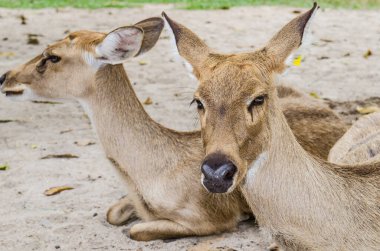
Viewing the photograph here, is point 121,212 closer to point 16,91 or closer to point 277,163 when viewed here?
point 16,91

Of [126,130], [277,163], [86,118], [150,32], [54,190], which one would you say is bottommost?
[86,118]

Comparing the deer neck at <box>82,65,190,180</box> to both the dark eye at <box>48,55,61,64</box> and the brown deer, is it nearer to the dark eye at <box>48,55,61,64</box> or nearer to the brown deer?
the dark eye at <box>48,55,61,64</box>

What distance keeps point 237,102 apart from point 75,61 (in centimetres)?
190

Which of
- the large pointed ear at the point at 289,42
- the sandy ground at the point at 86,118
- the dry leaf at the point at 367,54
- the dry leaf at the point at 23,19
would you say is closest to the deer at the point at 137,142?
the sandy ground at the point at 86,118

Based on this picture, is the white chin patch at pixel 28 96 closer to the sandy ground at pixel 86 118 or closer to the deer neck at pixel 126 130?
the deer neck at pixel 126 130

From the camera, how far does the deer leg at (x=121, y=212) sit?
198 inches

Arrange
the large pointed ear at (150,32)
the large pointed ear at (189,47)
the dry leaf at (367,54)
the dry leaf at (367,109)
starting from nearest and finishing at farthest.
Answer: the large pointed ear at (189,47)
the large pointed ear at (150,32)
the dry leaf at (367,109)
the dry leaf at (367,54)

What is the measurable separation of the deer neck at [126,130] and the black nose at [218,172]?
146 centimetres

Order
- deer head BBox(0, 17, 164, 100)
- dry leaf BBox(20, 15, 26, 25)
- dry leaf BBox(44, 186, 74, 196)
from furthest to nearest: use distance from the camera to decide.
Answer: dry leaf BBox(20, 15, 26, 25) < dry leaf BBox(44, 186, 74, 196) < deer head BBox(0, 17, 164, 100)

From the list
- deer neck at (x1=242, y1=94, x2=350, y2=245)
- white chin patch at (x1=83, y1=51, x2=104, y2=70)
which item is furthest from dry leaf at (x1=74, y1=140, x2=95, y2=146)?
deer neck at (x1=242, y1=94, x2=350, y2=245)

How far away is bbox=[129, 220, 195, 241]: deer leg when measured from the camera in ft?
15.4

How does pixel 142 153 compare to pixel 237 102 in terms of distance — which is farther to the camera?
pixel 142 153

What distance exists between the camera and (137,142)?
4.92m

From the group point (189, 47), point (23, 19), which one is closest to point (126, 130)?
point (189, 47)
